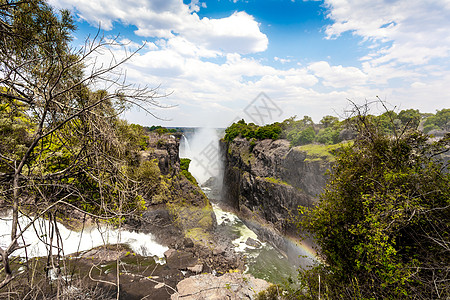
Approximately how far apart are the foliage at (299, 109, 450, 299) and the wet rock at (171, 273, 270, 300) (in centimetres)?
400

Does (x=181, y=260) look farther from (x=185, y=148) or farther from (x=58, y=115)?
(x=185, y=148)

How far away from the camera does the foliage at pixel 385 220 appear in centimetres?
499

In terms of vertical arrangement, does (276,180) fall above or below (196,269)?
A: above

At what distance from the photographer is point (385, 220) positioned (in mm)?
5449

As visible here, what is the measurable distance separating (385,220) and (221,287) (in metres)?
8.05

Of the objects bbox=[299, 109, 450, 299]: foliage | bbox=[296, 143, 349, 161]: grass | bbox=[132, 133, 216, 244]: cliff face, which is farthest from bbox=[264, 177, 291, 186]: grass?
bbox=[299, 109, 450, 299]: foliage

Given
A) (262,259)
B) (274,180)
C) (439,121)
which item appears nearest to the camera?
(262,259)

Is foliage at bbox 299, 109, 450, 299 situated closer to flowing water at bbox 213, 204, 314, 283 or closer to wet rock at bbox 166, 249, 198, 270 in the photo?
flowing water at bbox 213, 204, 314, 283

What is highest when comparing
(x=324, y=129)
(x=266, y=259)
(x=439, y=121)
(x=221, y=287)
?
(x=439, y=121)

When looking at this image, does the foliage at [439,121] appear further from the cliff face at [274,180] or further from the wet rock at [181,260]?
the wet rock at [181,260]

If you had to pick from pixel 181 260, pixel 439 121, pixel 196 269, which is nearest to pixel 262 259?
pixel 196 269

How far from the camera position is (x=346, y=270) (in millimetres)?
6793

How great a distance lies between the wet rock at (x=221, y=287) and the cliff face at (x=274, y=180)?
10.9 m

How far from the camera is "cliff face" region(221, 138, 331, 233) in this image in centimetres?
2225
